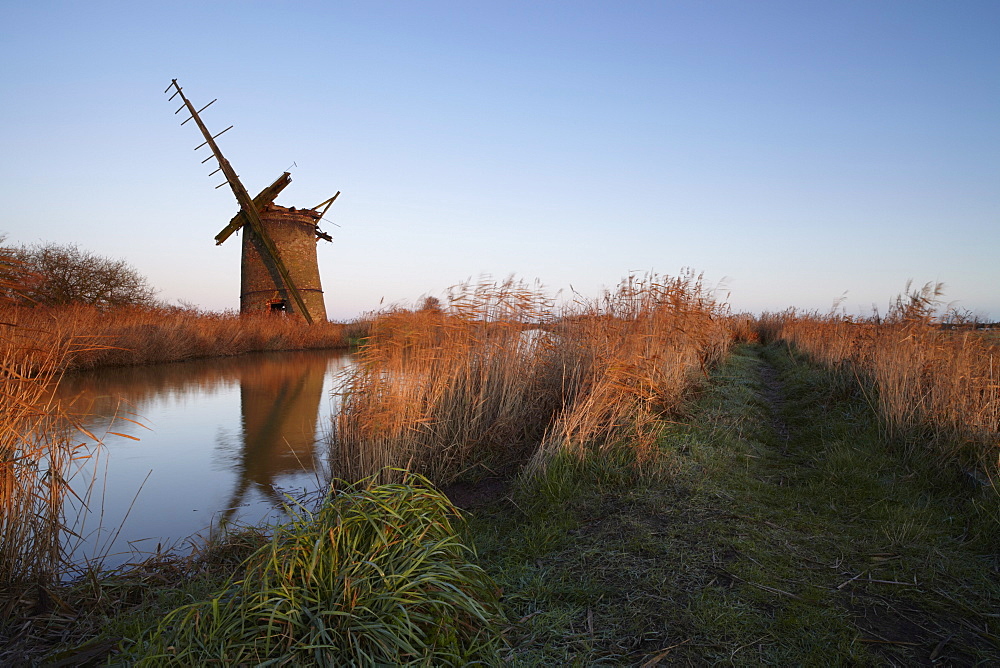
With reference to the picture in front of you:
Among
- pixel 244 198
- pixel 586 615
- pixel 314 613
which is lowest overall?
pixel 586 615

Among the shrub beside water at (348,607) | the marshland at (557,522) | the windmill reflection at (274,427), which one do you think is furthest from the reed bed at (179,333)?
the shrub beside water at (348,607)

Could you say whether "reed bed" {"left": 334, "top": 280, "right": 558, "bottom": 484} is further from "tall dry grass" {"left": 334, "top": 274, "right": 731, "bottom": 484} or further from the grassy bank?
the grassy bank

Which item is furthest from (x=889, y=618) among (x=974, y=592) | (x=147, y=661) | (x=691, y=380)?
(x=691, y=380)

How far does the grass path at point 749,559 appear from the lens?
7.50 ft

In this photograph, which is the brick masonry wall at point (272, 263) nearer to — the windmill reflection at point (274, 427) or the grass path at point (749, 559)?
the windmill reflection at point (274, 427)

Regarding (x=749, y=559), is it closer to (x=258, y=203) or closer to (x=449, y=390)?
(x=449, y=390)

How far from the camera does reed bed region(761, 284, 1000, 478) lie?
4.23 meters

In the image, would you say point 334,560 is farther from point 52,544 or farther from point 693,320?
point 693,320

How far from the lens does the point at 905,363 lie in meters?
5.36

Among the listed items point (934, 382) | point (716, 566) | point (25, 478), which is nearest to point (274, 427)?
point (25, 478)

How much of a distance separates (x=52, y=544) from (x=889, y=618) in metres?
4.19

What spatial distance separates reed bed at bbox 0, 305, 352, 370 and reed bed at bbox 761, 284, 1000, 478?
12677 mm

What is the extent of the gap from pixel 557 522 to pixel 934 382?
3.98 m

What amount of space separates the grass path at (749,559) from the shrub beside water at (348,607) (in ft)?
1.02
